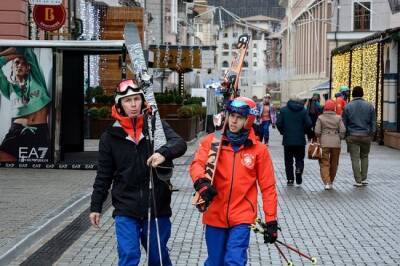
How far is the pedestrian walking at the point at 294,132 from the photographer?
15977 millimetres

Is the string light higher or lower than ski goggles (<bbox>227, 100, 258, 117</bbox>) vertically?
higher

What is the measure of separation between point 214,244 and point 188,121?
887 inches

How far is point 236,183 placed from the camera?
20.7 ft

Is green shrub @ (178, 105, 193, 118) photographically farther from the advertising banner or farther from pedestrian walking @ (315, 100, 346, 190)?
pedestrian walking @ (315, 100, 346, 190)

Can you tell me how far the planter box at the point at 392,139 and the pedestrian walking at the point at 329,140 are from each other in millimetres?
13006

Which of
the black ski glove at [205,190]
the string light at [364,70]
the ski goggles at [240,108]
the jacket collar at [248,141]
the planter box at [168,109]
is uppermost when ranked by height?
the string light at [364,70]

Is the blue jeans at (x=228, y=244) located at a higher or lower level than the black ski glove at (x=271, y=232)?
lower

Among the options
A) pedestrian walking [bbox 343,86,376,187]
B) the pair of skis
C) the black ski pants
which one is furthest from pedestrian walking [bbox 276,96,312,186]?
the pair of skis

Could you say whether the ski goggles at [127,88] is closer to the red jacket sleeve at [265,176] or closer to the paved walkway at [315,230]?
the red jacket sleeve at [265,176]

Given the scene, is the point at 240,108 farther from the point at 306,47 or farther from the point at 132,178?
the point at 306,47

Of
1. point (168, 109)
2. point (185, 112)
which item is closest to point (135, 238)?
point (185, 112)

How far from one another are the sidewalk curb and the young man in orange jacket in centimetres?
291

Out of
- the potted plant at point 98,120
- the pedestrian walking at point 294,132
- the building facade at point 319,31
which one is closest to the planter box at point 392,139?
the building facade at point 319,31

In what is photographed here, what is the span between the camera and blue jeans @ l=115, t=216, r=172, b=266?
6230 millimetres
